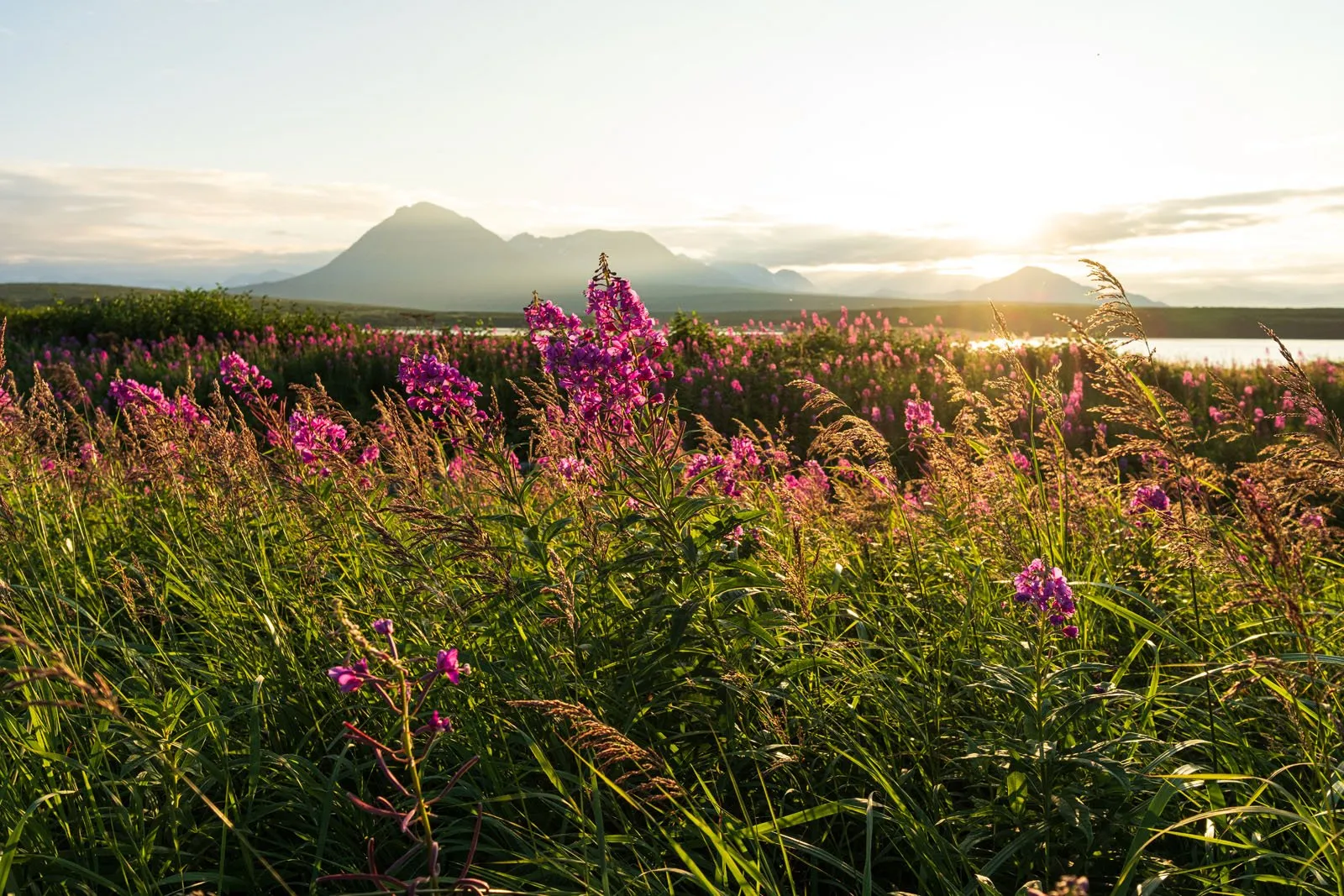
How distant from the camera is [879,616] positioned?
13.6 ft

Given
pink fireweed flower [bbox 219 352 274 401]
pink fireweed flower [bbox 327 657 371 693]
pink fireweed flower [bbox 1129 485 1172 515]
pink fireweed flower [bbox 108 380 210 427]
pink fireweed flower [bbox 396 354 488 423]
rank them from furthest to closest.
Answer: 1. pink fireweed flower [bbox 219 352 274 401]
2. pink fireweed flower [bbox 108 380 210 427]
3. pink fireweed flower [bbox 396 354 488 423]
4. pink fireweed flower [bbox 1129 485 1172 515]
5. pink fireweed flower [bbox 327 657 371 693]

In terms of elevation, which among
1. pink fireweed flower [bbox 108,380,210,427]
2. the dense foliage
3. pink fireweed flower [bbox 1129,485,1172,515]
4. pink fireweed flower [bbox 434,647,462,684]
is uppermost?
the dense foliage

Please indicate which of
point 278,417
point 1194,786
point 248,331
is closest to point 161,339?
point 248,331

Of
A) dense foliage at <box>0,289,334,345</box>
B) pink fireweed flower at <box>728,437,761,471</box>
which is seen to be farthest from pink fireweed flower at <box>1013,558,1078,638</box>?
dense foliage at <box>0,289,334,345</box>

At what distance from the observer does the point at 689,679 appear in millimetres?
2885

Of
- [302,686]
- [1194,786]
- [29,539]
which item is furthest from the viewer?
[29,539]

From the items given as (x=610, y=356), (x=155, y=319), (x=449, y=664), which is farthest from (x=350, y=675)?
(x=155, y=319)

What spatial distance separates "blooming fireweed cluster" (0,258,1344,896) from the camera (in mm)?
2576

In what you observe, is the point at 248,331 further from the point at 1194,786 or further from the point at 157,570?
the point at 1194,786

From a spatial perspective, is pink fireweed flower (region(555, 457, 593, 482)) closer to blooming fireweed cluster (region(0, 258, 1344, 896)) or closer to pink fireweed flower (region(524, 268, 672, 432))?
blooming fireweed cluster (region(0, 258, 1344, 896))

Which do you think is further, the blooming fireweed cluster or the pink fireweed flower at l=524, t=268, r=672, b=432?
the pink fireweed flower at l=524, t=268, r=672, b=432

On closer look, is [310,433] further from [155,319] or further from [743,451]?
[155,319]

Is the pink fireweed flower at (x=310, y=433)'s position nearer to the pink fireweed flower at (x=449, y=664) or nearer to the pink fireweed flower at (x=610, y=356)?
the pink fireweed flower at (x=610, y=356)

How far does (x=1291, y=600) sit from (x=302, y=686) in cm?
315
